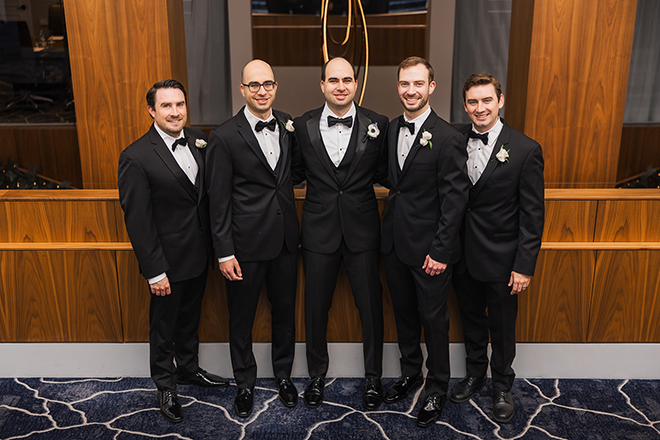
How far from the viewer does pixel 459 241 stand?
2.73 metres

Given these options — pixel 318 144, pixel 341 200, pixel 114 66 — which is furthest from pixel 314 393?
pixel 114 66

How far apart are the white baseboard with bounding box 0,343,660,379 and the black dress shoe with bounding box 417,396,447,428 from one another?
1.42 feet

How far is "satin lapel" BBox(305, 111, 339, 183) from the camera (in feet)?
8.84

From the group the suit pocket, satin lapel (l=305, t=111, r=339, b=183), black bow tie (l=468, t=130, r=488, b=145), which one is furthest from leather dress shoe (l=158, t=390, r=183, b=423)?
black bow tie (l=468, t=130, r=488, b=145)

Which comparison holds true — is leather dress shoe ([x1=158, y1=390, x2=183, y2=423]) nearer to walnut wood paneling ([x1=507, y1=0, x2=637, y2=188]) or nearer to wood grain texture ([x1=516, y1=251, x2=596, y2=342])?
wood grain texture ([x1=516, y1=251, x2=596, y2=342])

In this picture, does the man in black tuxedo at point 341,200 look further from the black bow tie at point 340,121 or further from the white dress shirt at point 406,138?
the white dress shirt at point 406,138

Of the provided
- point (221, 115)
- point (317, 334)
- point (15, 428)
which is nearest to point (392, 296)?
point (317, 334)

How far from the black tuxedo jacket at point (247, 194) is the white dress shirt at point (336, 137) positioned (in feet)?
0.64

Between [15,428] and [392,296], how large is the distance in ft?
6.70

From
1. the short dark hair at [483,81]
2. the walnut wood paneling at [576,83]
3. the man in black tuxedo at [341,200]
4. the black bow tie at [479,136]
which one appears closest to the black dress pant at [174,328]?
the man in black tuxedo at [341,200]

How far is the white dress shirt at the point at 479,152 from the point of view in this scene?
263 cm

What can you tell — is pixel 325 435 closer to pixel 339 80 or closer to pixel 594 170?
pixel 339 80

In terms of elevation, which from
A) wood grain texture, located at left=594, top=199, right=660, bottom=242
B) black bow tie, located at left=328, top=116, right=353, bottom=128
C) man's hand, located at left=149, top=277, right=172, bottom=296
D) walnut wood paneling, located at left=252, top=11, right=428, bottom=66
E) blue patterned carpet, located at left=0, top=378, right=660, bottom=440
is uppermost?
walnut wood paneling, located at left=252, top=11, right=428, bottom=66

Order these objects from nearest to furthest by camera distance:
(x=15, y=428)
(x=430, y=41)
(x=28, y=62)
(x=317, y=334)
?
(x=15, y=428) < (x=317, y=334) < (x=430, y=41) < (x=28, y=62)
